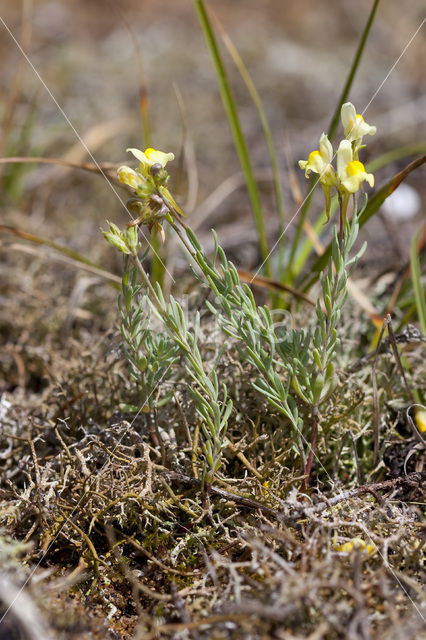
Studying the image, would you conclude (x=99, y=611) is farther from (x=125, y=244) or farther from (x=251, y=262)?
(x=251, y=262)

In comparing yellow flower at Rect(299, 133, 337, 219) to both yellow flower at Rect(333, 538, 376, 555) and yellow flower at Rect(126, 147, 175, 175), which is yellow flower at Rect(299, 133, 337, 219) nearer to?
yellow flower at Rect(126, 147, 175, 175)

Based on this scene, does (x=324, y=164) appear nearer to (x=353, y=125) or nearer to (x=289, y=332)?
(x=353, y=125)

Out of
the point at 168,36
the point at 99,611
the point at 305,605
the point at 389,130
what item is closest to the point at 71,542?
the point at 99,611

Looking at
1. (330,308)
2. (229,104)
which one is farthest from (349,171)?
(229,104)

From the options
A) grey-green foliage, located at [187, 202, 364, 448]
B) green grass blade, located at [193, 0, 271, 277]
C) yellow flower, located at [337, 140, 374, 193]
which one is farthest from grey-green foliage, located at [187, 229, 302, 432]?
green grass blade, located at [193, 0, 271, 277]

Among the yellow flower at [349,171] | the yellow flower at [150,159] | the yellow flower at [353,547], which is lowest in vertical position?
the yellow flower at [353,547]

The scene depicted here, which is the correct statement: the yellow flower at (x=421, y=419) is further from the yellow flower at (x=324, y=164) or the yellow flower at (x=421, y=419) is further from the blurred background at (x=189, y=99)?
the blurred background at (x=189, y=99)

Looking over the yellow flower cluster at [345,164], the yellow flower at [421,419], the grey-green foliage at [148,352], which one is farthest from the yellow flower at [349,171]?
the yellow flower at [421,419]
